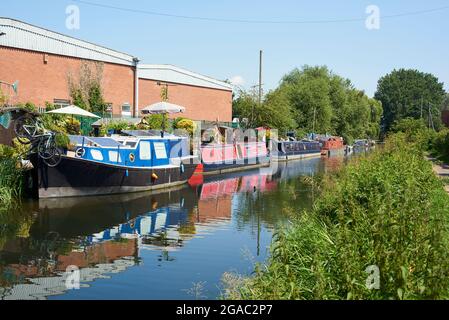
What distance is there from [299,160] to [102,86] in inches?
712

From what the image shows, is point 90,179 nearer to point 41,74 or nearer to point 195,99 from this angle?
point 41,74

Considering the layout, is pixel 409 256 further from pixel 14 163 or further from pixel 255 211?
pixel 14 163

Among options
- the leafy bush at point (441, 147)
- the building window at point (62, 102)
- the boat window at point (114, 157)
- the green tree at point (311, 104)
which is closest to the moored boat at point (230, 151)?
the boat window at point (114, 157)

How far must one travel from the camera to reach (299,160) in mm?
45688

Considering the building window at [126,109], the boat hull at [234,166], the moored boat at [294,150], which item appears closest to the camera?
the boat hull at [234,166]

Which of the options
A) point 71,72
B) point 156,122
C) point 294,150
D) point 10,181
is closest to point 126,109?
point 71,72

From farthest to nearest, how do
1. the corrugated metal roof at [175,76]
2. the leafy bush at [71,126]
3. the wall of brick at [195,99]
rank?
A: the corrugated metal roof at [175,76] < the wall of brick at [195,99] < the leafy bush at [71,126]

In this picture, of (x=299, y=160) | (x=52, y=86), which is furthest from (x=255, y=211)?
(x=299, y=160)

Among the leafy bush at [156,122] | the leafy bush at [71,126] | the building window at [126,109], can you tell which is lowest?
the leafy bush at [71,126]

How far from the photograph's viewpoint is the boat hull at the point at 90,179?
17.0 meters

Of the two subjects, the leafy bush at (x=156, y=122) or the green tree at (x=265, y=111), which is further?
the green tree at (x=265, y=111)

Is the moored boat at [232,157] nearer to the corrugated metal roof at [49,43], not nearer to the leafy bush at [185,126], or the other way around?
the leafy bush at [185,126]

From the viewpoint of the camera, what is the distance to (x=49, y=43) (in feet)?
106
